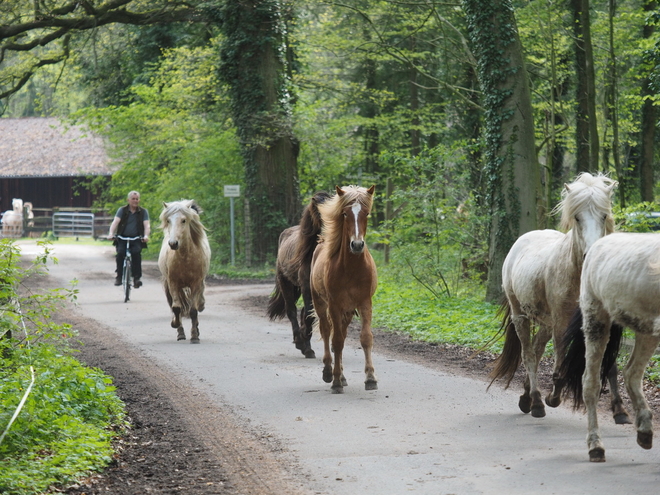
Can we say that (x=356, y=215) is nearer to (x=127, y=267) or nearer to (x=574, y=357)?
(x=574, y=357)

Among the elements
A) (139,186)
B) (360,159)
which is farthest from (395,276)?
(139,186)

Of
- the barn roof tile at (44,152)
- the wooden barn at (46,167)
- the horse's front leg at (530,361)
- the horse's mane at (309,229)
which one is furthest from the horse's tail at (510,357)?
the wooden barn at (46,167)

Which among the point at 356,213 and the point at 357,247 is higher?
the point at 356,213

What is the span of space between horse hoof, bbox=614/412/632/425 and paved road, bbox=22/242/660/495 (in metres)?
0.07

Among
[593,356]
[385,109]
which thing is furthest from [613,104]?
[385,109]

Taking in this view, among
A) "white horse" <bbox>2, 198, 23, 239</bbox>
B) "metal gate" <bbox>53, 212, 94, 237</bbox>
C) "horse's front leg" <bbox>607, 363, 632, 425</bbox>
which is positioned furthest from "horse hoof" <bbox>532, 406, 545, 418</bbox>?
"metal gate" <bbox>53, 212, 94, 237</bbox>

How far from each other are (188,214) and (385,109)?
2033cm

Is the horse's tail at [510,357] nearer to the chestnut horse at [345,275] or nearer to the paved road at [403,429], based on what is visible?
the paved road at [403,429]

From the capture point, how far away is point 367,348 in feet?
29.7

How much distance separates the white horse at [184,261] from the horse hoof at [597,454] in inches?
332

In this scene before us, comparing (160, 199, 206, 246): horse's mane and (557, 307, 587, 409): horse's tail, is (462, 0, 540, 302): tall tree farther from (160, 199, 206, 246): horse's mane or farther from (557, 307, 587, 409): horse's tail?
(557, 307, 587, 409): horse's tail

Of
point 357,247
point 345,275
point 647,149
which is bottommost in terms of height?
point 345,275

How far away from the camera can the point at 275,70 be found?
26172mm

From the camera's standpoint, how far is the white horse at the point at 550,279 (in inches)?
280
